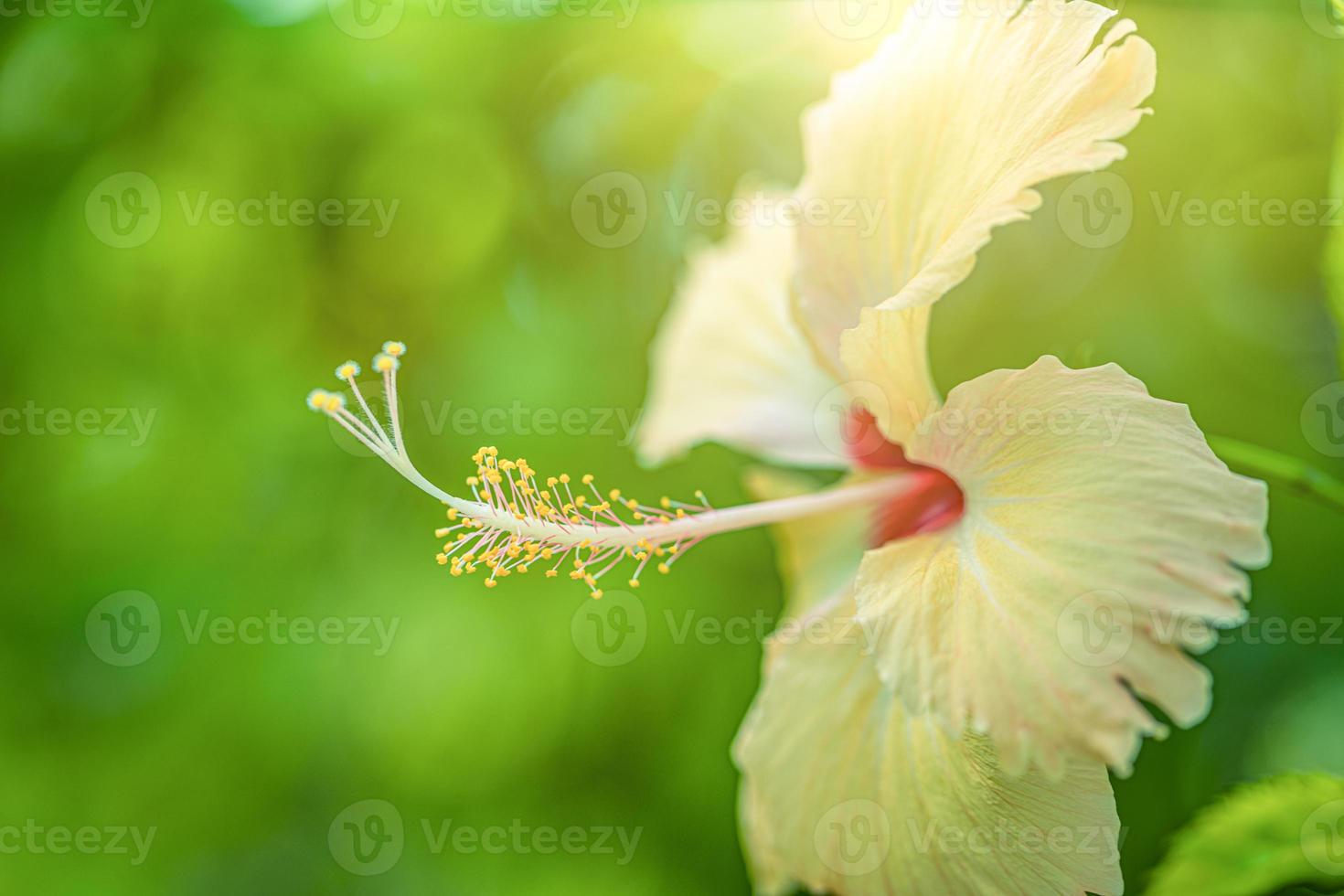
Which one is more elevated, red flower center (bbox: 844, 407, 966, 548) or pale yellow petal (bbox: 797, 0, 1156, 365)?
pale yellow petal (bbox: 797, 0, 1156, 365)

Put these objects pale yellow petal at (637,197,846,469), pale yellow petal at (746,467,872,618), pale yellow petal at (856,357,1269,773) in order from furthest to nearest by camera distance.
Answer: pale yellow petal at (637,197,846,469), pale yellow petal at (746,467,872,618), pale yellow petal at (856,357,1269,773)

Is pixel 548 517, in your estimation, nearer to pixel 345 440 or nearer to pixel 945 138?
pixel 945 138

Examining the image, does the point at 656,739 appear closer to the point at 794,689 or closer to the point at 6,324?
the point at 794,689

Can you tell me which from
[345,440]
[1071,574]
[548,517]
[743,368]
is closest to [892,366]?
[1071,574]

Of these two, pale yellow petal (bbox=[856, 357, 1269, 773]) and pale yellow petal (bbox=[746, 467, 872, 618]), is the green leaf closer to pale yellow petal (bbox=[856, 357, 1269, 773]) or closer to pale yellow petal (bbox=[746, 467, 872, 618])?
pale yellow petal (bbox=[856, 357, 1269, 773])

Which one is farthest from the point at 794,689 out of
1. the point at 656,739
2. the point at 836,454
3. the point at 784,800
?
the point at 656,739

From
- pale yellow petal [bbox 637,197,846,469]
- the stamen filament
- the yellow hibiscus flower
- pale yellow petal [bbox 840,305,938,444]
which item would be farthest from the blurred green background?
pale yellow petal [bbox 840,305,938,444]
